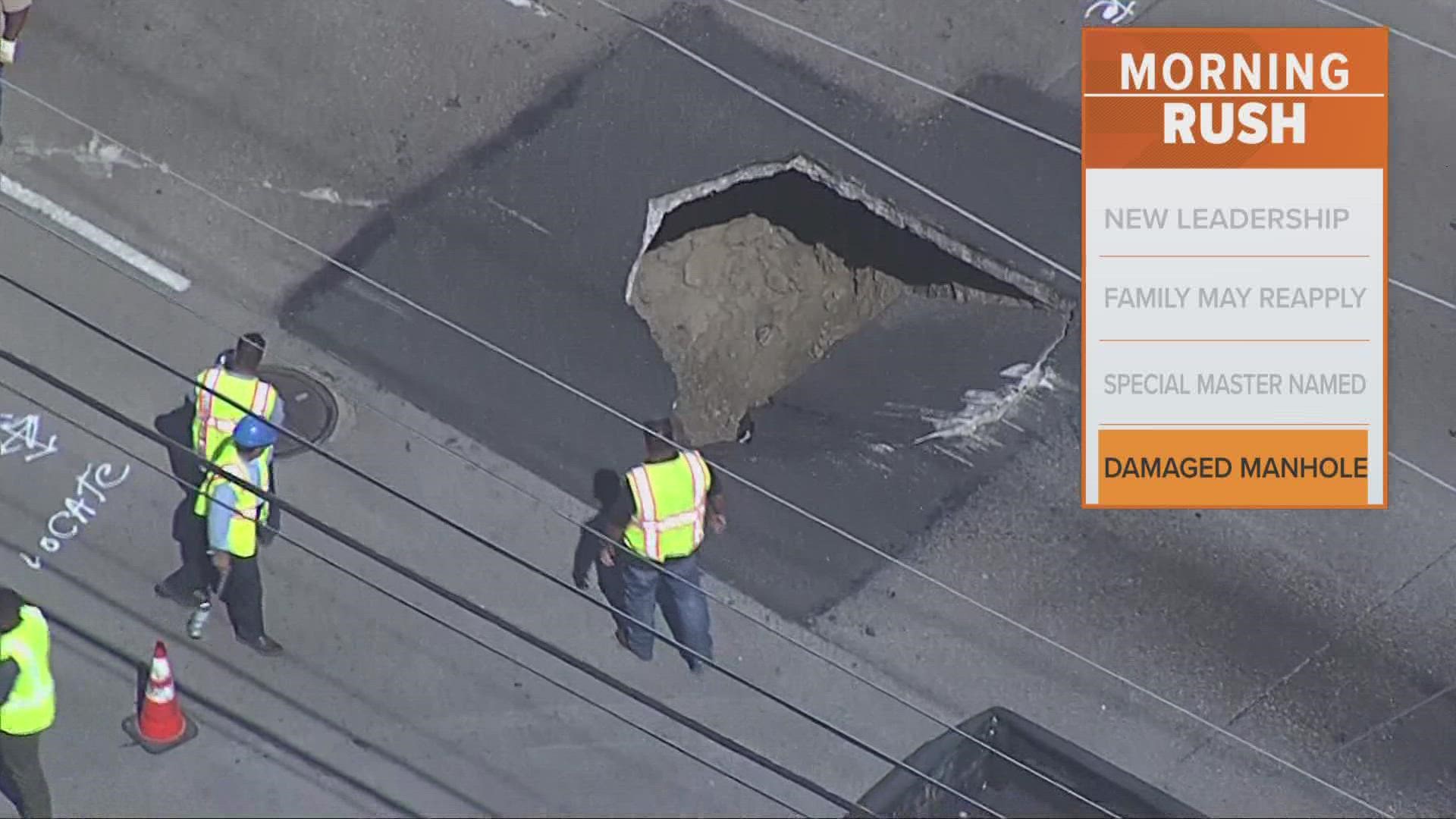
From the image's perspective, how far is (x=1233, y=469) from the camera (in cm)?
1248

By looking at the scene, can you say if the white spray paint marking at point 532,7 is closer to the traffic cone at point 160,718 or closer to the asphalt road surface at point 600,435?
the asphalt road surface at point 600,435

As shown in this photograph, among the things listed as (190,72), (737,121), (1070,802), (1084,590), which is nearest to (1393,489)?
(1084,590)

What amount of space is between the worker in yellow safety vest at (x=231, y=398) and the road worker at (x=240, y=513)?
7 cm

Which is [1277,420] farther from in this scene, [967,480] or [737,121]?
[737,121]

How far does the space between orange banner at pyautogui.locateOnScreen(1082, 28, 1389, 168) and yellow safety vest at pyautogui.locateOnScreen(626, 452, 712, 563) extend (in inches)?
164

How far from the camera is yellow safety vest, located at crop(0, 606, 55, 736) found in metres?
9.47

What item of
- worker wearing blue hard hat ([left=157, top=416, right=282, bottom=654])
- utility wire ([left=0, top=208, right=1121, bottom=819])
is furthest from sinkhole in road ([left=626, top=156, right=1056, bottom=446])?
worker wearing blue hard hat ([left=157, top=416, right=282, bottom=654])

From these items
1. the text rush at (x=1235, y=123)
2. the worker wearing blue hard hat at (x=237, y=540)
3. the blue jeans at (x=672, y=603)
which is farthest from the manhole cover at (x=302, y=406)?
the text rush at (x=1235, y=123)

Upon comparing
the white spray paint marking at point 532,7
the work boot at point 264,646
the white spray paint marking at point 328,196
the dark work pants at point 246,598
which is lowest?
the work boot at point 264,646

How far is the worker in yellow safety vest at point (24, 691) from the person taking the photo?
945 centimetres

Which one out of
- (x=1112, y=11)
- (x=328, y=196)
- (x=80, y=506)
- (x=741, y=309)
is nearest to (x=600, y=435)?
(x=741, y=309)

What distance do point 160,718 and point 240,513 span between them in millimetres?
1290

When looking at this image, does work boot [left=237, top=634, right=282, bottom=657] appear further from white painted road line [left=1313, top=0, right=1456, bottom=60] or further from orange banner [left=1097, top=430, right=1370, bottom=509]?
white painted road line [left=1313, top=0, right=1456, bottom=60]

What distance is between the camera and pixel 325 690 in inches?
435
